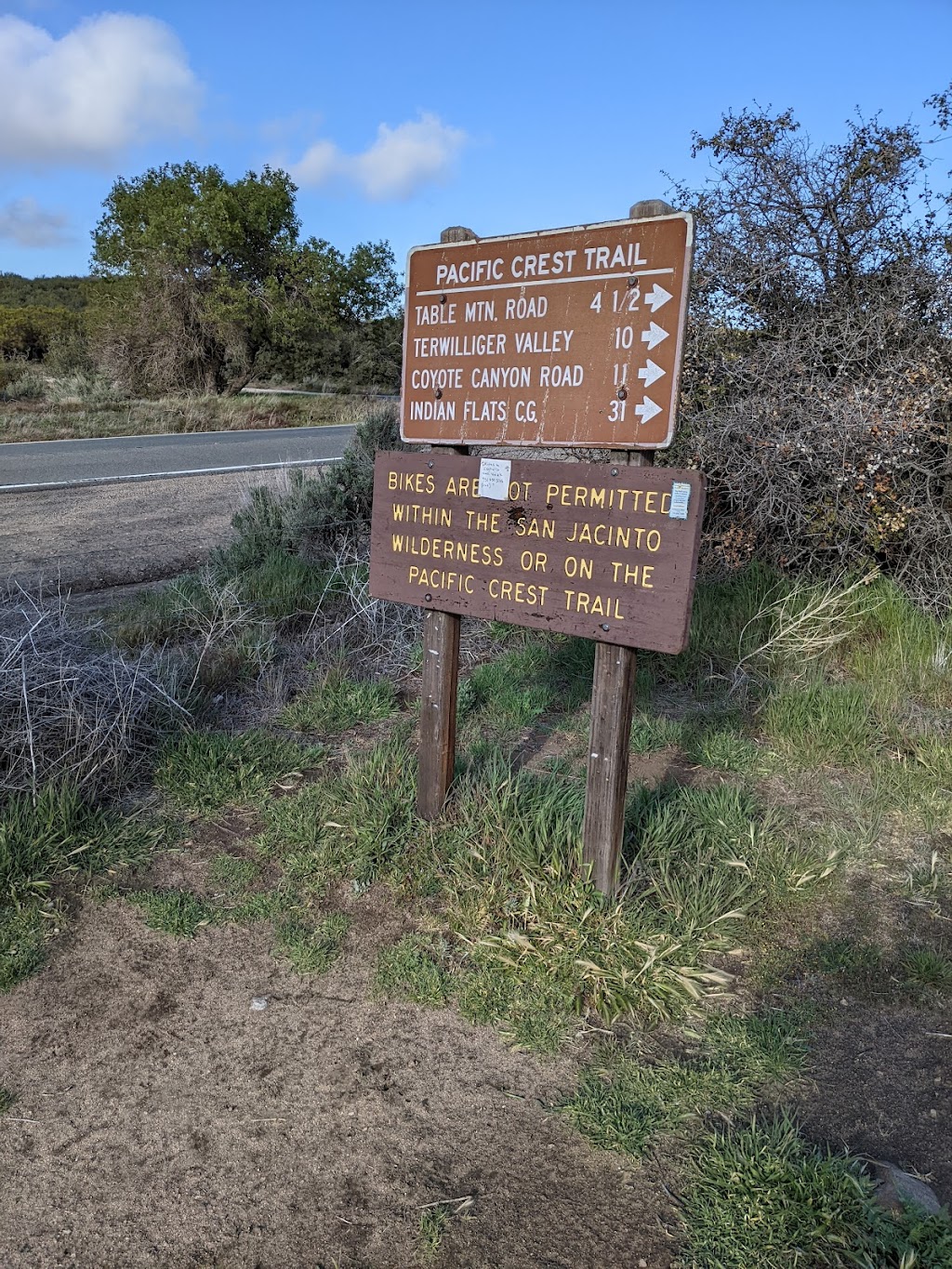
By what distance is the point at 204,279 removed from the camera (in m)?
26.4

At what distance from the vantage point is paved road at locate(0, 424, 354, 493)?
37.7 ft

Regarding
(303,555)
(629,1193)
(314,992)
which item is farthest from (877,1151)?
(303,555)

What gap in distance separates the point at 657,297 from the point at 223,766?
8.44 feet

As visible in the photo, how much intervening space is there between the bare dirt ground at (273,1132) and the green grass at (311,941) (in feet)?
0.21

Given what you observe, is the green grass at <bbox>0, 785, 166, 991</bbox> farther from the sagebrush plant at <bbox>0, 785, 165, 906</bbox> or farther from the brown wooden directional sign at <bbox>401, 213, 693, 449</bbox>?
the brown wooden directional sign at <bbox>401, 213, 693, 449</bbox>

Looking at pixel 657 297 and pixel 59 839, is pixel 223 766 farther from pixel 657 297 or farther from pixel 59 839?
pixel 657 297

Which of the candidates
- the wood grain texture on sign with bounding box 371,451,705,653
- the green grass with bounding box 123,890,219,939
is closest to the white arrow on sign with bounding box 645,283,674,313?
the wood grain texture on sign with bounding box 371,451,705,653

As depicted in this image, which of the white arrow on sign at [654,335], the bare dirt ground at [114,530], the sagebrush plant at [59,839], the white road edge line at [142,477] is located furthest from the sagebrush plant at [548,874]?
the white road edge line at [142,477]

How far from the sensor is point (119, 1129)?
7.82 feet

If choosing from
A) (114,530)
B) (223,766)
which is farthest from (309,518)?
(223,766)

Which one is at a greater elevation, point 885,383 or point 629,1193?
point 885,383

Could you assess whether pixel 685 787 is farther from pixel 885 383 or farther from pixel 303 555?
pixel 303 555

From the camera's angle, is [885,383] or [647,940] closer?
[647,940]

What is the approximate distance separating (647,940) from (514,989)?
443mm
